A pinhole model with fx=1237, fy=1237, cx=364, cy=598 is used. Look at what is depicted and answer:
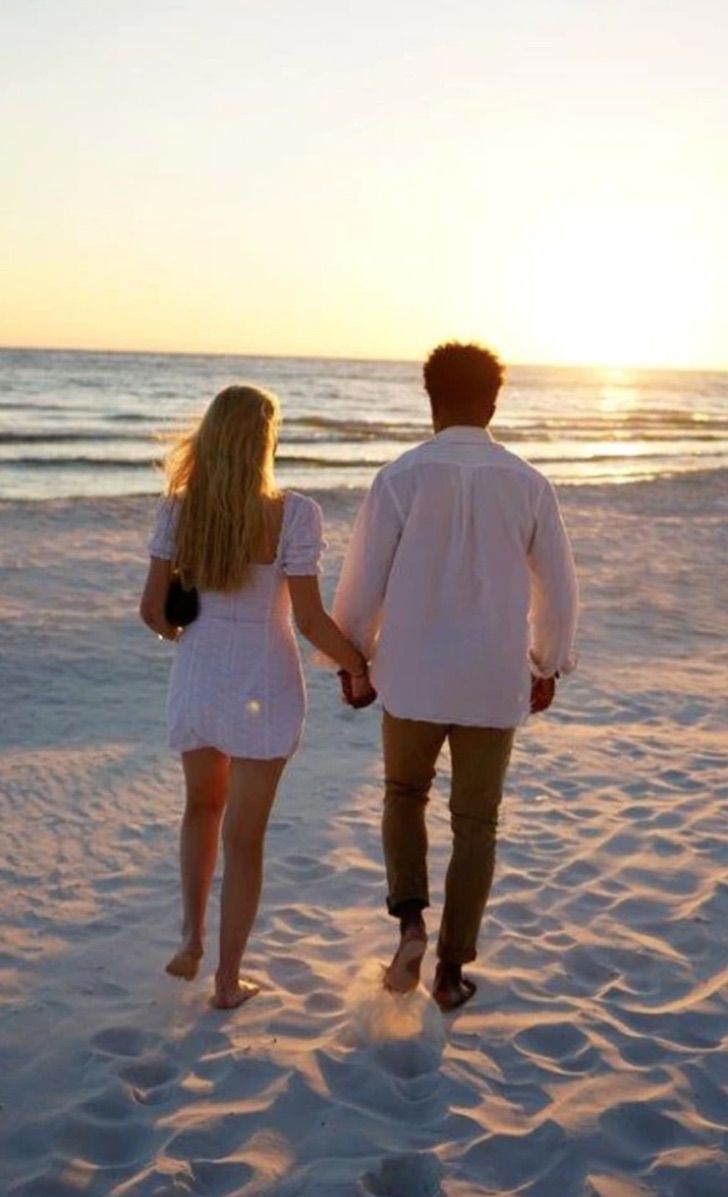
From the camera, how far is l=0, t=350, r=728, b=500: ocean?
21828 mm

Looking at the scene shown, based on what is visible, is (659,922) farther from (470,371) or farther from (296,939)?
(470,371)

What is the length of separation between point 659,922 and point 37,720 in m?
3.62

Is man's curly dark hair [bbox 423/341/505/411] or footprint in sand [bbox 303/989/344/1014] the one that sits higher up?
man's curly dark hair [bbox 423/341/505/411]

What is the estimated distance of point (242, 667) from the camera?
341 centimetres

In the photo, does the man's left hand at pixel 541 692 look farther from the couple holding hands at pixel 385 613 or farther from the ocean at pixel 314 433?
the ocean at pixel 314 433

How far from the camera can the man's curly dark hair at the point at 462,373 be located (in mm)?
3424

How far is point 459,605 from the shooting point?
3455 mm

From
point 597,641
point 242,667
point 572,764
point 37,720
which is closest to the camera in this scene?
point 242,667

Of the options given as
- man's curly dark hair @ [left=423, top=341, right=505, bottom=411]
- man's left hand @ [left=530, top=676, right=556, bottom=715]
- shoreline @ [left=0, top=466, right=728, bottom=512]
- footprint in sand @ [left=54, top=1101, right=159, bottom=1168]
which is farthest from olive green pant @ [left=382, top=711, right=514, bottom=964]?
shoreline @ [left=0, top=466, right=728, bottom=512]

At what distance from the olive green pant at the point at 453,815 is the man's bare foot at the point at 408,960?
0.22 feet

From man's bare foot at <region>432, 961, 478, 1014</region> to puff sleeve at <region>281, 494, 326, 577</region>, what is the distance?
4.19ft

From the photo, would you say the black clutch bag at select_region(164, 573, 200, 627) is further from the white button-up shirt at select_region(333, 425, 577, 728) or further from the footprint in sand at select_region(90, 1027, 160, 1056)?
the footprint in sand at select_region(90, 1027, 160, 1056)

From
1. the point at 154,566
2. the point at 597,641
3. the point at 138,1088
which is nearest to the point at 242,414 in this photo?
the point at 154,566

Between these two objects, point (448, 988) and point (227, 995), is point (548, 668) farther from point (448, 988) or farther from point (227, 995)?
point (227, 995)
